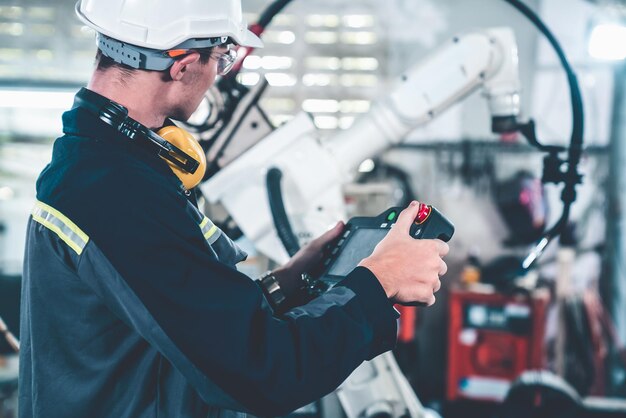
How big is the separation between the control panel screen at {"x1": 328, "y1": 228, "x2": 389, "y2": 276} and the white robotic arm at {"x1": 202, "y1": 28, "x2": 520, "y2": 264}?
83 centimetres

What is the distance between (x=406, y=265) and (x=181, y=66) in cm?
58

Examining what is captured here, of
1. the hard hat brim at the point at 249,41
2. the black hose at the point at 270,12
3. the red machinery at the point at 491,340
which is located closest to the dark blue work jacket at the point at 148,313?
the hard hat brim at the point at 249,41

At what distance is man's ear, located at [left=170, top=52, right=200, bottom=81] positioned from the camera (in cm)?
124

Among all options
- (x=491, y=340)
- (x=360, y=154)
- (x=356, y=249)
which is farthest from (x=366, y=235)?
(x=491, y=340)

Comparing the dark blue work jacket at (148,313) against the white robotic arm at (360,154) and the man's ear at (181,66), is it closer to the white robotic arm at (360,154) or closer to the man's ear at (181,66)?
the man's ear at (181,66)

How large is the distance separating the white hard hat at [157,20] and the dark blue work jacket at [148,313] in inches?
7.3

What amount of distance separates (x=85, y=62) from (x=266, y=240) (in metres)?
3.90

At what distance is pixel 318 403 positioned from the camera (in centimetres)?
254

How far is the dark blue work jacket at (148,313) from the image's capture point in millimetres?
1030

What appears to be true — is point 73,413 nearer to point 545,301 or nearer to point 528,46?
point 545,301

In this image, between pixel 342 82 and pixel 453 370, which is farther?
pixel 342 82

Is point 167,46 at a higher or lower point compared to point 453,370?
higher

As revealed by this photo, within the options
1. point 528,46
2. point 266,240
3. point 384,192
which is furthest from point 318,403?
point 528,46

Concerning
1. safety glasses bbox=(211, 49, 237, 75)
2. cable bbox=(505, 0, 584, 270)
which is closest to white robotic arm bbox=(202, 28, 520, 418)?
cable bbox=(505, 0, 584, 270)
